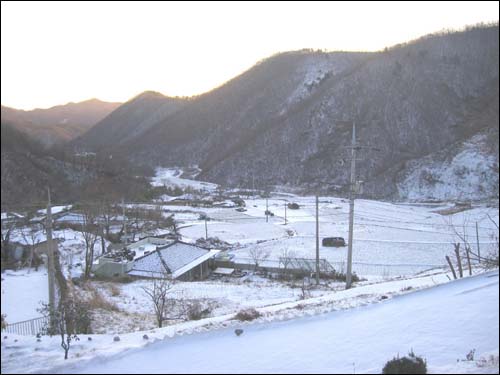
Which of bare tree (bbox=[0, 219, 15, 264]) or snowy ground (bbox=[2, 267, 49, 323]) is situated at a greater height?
bare tree (bbox=[0, 219, 15, 264])

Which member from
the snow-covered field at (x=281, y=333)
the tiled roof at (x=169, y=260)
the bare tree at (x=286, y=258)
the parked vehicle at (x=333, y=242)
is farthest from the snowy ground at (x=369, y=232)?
the snow-covered field at (x=281, y=333)

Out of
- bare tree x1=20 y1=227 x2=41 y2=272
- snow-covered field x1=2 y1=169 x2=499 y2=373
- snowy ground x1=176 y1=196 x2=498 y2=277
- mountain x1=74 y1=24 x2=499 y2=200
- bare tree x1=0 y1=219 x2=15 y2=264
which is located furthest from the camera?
mountain x1=74 y1=24 x2=499 y2=200

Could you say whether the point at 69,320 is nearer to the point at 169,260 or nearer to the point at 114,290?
the point at 114,290

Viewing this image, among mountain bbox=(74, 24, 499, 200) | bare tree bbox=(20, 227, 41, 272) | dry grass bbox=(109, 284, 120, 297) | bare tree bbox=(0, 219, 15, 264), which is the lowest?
dry grass bbox=(109, 284, 120, 297)

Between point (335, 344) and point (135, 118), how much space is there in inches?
6377

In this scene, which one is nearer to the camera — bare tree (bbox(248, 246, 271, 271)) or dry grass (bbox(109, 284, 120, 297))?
dry grass (bbox(109, 284, 120, 297))

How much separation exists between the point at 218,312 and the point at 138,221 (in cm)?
2395

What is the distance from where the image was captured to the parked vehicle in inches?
1080

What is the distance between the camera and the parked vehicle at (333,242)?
90.0 feet

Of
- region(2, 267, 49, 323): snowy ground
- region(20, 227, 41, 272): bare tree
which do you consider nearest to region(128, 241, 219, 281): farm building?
region(20, 227, 41, 272): bare tree

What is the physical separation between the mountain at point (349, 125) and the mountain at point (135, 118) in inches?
32.6

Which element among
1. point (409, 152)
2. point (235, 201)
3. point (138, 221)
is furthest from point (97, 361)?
point (409, 152)

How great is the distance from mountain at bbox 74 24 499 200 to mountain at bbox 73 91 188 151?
83cm

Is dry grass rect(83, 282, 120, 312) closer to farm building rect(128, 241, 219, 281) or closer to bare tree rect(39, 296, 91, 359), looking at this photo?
farm building rect(128, 241, 219, 281)
